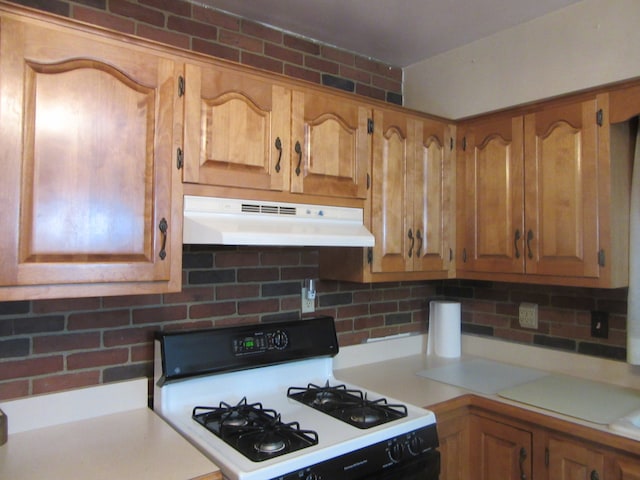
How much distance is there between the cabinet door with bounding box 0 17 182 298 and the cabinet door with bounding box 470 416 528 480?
1.39 meters

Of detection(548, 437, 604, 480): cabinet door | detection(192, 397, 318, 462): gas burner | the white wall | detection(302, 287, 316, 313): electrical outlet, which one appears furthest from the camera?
detection(302, 287, 316, 313): electrical outlet

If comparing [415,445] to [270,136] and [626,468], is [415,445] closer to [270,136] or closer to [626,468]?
[626,468]

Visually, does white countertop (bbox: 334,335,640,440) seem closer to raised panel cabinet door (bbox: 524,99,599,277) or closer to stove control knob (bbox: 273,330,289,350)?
stove control knob (bbox: 273,330,289,350)

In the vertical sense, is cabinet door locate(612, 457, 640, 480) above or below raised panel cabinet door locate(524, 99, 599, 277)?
below

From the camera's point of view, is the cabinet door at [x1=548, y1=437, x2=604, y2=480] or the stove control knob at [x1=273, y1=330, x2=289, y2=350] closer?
the cabinet door at [x1=548, y1=437, x2=604, y2=480]

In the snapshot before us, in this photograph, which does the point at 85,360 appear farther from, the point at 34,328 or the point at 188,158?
the point at 188,158

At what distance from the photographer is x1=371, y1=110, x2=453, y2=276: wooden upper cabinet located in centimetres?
215

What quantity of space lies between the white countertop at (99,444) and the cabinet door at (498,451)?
1.17 m

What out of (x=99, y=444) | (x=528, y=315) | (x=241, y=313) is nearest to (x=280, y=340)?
(x=241, y=313)

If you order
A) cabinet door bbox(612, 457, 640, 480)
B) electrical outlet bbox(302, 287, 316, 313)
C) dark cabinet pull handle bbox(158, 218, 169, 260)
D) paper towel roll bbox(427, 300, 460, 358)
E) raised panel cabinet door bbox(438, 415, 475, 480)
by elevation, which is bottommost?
raised panel cabinet door bbox(438, 415, 475, 480)

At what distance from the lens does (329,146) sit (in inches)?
77.4

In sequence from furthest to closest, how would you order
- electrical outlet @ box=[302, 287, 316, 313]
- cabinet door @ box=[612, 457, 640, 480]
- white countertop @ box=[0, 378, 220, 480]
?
electrical outlet @ box=[302, 287, 316, 313] < cabinet door @ box=[612, 457, 640, 480] < white countertop @ box=[0, 378, 220, 480]

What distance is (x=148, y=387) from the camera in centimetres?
183

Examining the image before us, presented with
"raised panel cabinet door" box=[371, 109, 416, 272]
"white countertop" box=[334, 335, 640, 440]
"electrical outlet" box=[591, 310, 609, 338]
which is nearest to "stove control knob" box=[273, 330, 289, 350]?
"white countertop" box=[334, 335, 640, 440]
